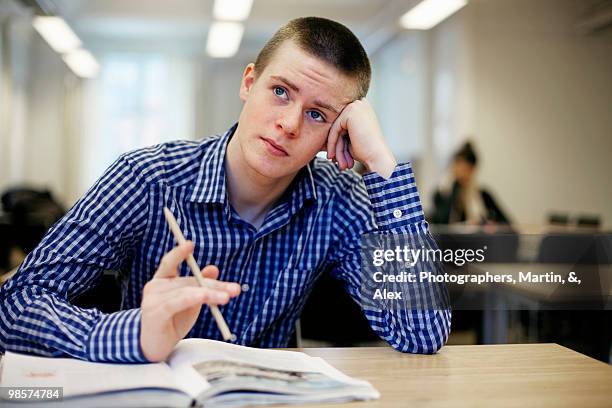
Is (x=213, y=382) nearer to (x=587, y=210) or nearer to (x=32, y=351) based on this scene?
(x=32, y=351)

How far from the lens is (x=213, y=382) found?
764 millimetres

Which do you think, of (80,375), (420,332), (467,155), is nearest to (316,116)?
(420,332)

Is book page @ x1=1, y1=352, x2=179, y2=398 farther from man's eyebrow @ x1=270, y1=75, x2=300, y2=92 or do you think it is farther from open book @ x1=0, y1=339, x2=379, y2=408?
man's eyebrow @ x1=270, y1=75, x2=300, y2=92

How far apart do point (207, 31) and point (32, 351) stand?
7.41 meters

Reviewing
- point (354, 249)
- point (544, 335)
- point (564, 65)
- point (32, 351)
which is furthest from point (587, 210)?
point (32, 351)

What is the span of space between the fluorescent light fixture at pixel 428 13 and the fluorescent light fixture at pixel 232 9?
155 centimetres

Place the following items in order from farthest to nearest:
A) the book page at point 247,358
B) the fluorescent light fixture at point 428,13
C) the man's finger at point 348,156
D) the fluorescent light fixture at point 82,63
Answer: the fluorescent light fixture at point 82,63 → the fluorescent light fixture at point 428,13 → the man's finger at point 348,156 → the book page at point 247,358

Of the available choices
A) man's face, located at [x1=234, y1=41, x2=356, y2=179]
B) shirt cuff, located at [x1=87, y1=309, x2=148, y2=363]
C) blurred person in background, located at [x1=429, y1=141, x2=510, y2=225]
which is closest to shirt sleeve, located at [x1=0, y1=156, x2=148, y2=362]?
shirt cuff, located at [x1=87, y1=309, x2=148, y2=363]

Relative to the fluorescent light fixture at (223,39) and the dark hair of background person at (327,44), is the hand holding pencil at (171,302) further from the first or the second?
the fluorescent light fixture at (223,39)

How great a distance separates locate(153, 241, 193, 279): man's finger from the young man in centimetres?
27

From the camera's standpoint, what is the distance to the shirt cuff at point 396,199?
1261 mm

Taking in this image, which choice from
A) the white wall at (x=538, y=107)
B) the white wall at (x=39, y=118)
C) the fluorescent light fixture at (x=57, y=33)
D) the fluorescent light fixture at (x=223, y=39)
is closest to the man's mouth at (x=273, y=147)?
the white wall at (x=538, y=107)

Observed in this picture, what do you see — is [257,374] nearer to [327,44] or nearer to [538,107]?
[327,44]

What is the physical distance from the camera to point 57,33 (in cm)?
790
